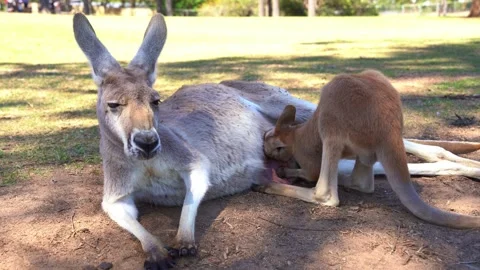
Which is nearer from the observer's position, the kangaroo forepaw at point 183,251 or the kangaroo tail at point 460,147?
the kangaroo forepaw at point 183,251

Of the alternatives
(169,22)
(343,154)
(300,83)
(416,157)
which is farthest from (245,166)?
(169,22)

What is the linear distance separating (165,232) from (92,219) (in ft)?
1.52

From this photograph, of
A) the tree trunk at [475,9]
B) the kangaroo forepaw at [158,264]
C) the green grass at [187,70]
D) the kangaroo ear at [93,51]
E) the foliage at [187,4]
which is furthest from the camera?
the foliage at [187,4]

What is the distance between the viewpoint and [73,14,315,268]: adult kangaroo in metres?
2.68

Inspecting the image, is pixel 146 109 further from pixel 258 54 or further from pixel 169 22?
pixel 169 22

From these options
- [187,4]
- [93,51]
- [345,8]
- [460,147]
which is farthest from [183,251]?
[187,4]

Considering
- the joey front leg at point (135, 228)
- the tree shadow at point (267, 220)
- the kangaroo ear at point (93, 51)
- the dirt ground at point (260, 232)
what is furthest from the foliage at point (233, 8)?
the joey front leg at point (135, 228)

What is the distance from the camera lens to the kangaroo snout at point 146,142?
8.29 feet

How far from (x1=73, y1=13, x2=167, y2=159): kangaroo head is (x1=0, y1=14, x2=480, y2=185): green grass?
4.03ft

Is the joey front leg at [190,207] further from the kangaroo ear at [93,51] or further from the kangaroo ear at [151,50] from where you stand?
the kangaroo ear at [93,51]

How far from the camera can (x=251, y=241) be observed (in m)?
2.81

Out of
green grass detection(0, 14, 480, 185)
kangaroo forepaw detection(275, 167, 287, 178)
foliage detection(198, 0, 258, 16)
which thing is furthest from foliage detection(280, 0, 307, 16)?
kangaroo forepaw detection(275, 167, 287, 178)

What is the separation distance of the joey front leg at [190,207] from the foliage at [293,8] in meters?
31.5

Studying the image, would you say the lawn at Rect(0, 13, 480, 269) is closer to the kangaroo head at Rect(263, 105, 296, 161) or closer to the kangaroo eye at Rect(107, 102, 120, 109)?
the kangaroo head at Rect(263, 105, 296, 161)
